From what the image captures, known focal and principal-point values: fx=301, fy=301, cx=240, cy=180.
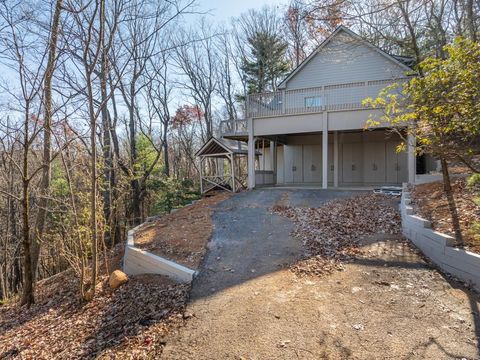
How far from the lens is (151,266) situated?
641 cm

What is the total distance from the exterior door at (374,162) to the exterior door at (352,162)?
0.28 meters

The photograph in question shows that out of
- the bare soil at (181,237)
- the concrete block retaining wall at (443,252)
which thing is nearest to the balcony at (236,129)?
the bare soil at (181,237)

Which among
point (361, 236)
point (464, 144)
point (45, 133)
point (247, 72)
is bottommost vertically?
point (361, 236)

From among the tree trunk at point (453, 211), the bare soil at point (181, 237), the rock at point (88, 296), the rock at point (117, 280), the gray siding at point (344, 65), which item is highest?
the gray siding at point (344, 65)

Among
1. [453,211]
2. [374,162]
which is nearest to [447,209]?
[453,211]

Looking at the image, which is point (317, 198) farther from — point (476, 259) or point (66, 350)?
point (66, 350)

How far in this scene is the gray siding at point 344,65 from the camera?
1430 cm

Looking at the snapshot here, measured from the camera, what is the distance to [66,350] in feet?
13.7

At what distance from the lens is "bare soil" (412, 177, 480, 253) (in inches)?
205

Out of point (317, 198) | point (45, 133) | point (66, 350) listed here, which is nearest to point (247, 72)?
point (317, 198)

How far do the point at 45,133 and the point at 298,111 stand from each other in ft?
30.5

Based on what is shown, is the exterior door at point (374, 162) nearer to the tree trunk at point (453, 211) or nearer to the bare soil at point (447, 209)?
the bare soil at point (447, 209)

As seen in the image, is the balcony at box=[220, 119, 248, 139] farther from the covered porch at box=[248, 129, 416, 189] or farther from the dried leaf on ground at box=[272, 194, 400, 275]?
the dried leaf on ground at box=[272, 194, 400, 275]

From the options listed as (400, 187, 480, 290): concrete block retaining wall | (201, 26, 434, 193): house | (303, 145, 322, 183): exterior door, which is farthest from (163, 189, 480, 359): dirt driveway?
(303, 145, 322, 183): exterior door
